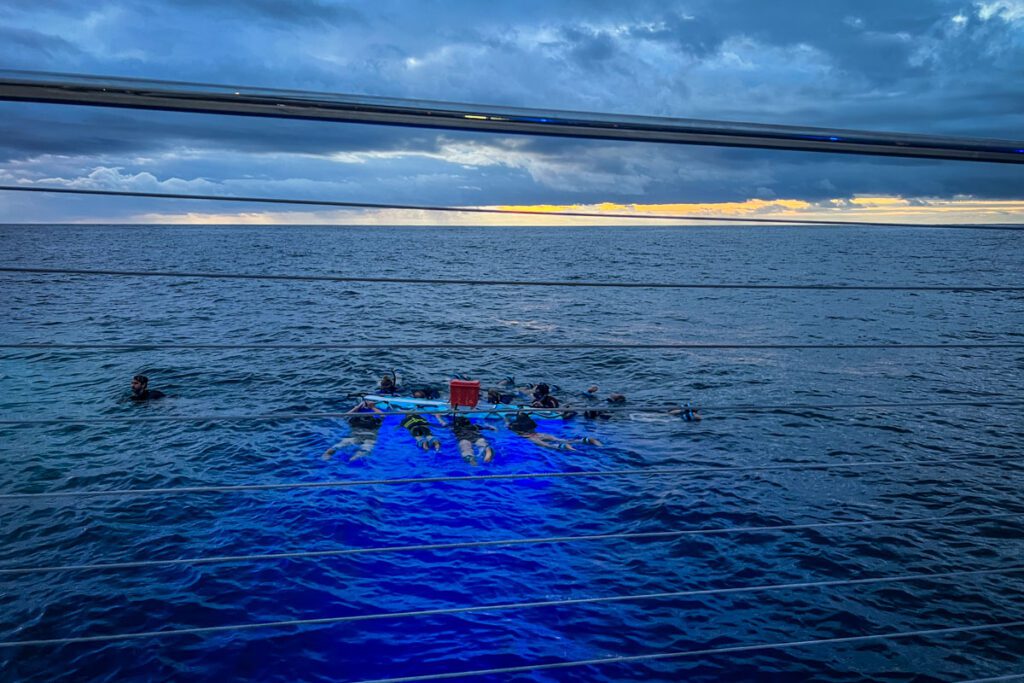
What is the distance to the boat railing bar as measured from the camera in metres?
1.30

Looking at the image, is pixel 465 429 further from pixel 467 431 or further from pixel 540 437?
pixel 540 437

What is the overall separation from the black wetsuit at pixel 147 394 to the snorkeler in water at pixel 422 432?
8.90 m

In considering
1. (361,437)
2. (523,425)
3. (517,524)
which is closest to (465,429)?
(523,425)

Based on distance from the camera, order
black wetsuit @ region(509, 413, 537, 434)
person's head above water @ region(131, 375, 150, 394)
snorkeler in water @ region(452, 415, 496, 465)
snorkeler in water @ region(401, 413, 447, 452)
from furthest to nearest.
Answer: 1. person's head above water @ region(131, 375, 150, 394)
2. black wetsuit @ region(509, 413, 537, 434)
3. snorkeler in water @ region(401, 413, 447, 452)
4. snorkeler in water @ region(452, 415, 496, 465)

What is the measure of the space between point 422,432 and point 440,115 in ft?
45.7

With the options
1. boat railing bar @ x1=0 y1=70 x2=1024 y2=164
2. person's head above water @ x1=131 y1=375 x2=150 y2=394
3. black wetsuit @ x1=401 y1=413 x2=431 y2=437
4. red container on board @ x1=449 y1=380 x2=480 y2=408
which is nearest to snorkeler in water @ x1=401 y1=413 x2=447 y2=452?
black wetsuit @ x1=401 y1=413 x2=431 y2=437

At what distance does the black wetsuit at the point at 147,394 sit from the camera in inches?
750

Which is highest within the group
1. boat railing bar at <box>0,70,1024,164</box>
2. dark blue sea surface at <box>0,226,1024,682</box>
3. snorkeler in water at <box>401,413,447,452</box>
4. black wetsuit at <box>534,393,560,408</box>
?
boat railing bar at <box>0,70,1024,164</box>

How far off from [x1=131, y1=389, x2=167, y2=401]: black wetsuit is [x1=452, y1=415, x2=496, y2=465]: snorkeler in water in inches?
397

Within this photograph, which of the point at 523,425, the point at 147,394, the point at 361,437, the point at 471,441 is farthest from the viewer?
the point at 147,394

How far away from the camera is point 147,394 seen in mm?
19703

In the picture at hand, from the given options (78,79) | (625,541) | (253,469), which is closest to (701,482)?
(625,541)

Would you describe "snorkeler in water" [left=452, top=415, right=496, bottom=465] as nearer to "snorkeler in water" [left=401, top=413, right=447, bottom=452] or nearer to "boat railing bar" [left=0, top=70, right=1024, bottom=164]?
"snorkeler in water" [left=401, top=413, right=447, bottom=452]

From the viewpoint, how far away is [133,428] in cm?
1752
